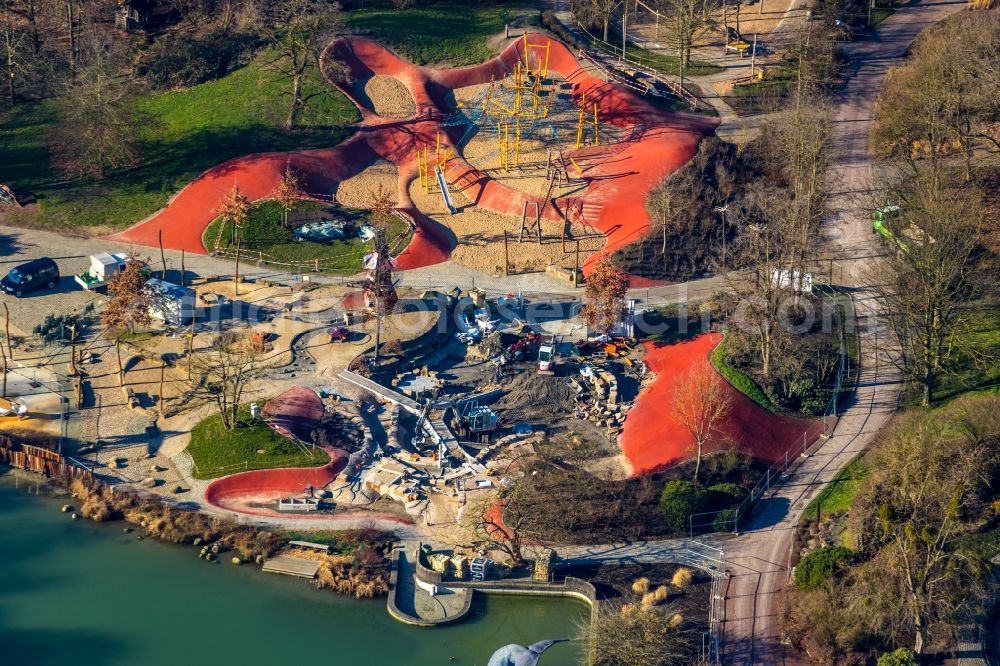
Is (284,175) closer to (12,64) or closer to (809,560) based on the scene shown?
(12,64)

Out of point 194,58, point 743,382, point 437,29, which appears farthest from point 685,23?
point 743,382

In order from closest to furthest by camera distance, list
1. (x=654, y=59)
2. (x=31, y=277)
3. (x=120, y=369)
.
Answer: (x=120, y=369)
(x=31, y=277)
(x=654, y=59)

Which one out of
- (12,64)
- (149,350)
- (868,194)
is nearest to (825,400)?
(868,194)

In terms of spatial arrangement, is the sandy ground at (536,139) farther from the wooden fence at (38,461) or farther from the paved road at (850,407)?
the wooden fence at (38,461)

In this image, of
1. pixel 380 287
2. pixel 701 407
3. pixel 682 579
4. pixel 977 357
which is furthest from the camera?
pixel 380 287

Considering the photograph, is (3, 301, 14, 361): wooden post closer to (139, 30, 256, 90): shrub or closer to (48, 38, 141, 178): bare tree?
(48, 38, 141, 178): bare tree

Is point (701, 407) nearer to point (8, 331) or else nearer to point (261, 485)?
point (261, 485)

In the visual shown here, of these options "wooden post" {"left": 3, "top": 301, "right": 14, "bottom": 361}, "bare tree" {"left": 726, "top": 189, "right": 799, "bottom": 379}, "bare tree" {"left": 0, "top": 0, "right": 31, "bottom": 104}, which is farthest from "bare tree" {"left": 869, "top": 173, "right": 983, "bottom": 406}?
"bare tree" {"left": 0, "top": 0, "right": 31, "bottom": 104}

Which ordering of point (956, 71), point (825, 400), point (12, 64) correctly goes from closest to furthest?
point (825, 400), point (956, 71), point (12, 64)
